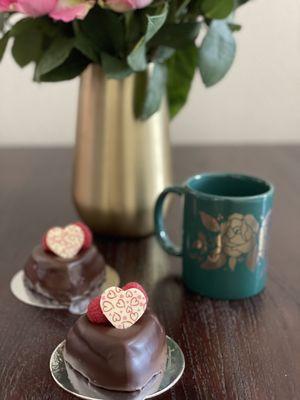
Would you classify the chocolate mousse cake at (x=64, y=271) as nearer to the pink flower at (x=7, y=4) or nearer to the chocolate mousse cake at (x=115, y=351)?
the chocolate mousse cake at (x=115, y=351)

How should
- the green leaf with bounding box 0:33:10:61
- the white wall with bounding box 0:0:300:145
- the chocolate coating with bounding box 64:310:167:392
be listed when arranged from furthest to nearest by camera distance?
1. the white wall with bounding box 0:0:300:145
2. the green leaf with bounding box 0:33:10:61
3. the chocolate coating with bounding box 64:310:167:392

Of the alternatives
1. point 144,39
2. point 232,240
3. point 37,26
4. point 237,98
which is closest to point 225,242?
point 232,240

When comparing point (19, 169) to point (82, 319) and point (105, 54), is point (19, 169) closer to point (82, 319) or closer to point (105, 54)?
point (105, 54)

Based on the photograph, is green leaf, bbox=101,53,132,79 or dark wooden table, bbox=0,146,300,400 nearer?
dark wooden table, bbox=0,146,300,400

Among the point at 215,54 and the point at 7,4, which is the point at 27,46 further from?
the point at 215,54

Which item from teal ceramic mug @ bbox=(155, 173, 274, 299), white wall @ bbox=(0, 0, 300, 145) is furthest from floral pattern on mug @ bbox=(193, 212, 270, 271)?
white wall @ bbox=(0, 0, 300, 145)

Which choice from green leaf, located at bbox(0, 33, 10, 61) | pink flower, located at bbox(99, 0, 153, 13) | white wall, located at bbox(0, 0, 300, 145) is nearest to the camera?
pink flower, located at bbox(99, 0, 153, 13)

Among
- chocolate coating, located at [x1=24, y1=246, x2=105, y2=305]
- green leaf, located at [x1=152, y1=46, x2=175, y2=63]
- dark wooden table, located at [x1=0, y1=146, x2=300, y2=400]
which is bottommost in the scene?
dark wooden table, located at [x1=0, y1=146, x2=300, y2=400]

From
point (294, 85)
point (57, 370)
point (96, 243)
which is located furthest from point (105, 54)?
point (294, 85)

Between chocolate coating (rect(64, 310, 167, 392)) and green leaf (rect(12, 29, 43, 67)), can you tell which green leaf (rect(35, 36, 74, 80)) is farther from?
chocolate coating (rect(64, 310, 167, 392))
